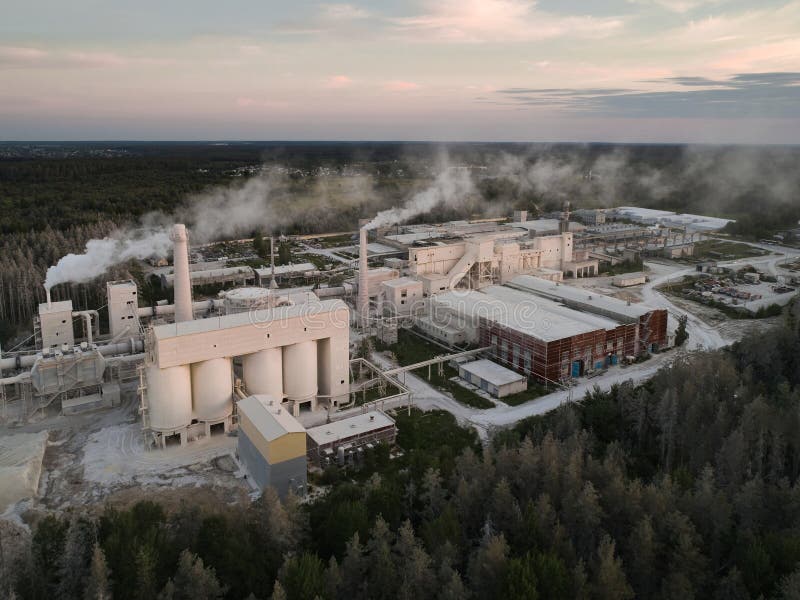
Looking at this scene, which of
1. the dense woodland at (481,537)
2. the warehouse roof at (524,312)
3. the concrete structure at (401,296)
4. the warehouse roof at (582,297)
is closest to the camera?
the dense woodland at (481,537)

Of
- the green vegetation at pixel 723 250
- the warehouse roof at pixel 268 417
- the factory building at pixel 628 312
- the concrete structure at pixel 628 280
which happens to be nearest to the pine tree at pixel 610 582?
the warehouse roof at pixel 268 417

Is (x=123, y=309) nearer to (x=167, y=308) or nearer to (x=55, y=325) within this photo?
(x=167, y=308)

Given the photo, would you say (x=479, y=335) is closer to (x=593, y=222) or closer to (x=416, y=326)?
(x=416, y=326)

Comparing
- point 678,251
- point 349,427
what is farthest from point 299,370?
point 678,251

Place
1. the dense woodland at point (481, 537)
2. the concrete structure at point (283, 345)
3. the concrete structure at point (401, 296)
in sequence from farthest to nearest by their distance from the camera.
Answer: the concrete structure at point (401, 296), the concrete structure at point (283, 345), the dense woodland at point (481, 537)

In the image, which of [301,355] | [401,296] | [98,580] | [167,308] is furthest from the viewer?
[401,296]

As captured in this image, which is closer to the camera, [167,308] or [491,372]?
[491,372]

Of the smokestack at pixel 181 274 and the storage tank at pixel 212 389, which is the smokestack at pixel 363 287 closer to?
the smokestack at pixel 181 274

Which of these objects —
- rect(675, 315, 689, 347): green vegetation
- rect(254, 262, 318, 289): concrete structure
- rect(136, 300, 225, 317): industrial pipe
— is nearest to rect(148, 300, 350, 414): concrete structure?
rect(136, 300, 225, 317): industrial pipe
